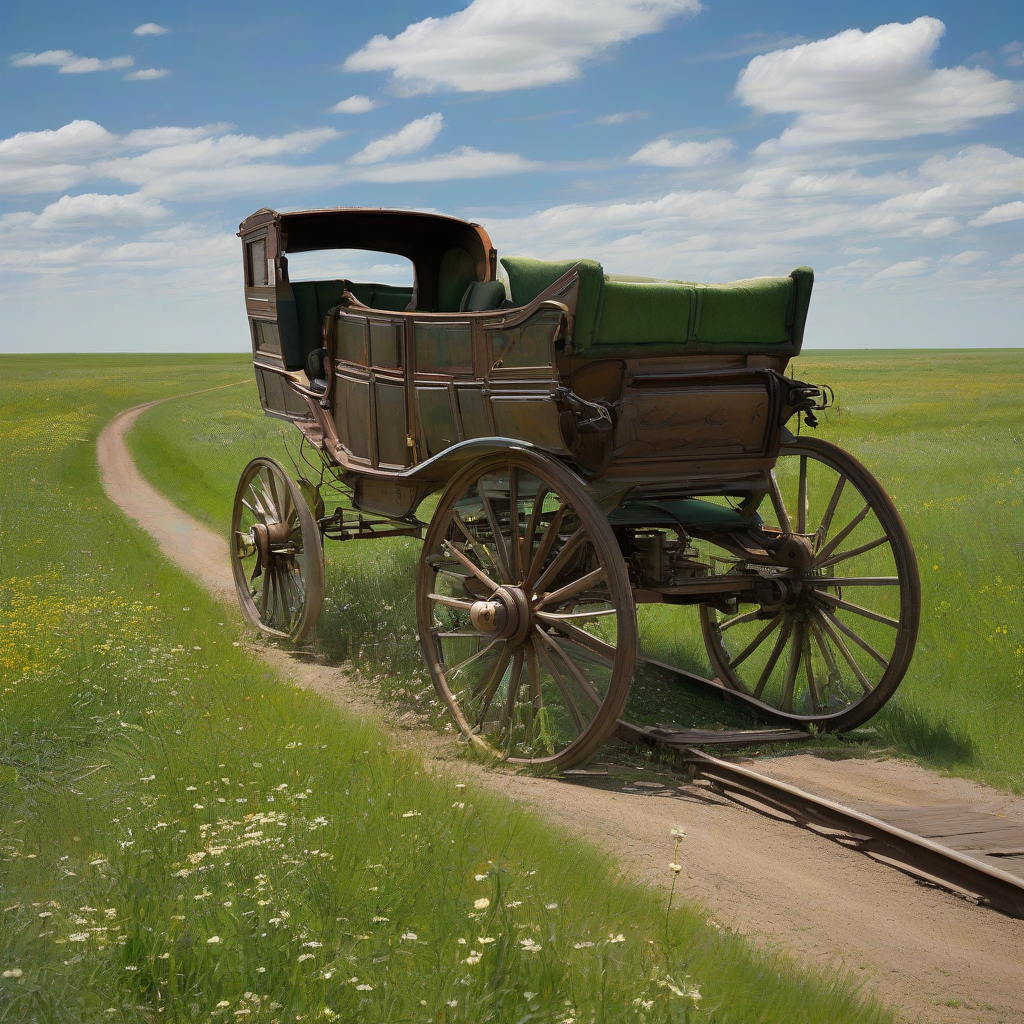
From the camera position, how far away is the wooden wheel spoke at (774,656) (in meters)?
8.56

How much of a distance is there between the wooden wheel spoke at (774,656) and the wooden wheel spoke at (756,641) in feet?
0.36

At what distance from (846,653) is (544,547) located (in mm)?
2539

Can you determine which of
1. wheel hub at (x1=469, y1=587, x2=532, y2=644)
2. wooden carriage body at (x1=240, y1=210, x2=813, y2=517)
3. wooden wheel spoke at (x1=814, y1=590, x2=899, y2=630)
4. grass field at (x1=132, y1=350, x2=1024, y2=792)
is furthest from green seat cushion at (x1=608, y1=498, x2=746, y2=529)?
grass field at (x1=132, y1=350, x2=1024, y2=792)

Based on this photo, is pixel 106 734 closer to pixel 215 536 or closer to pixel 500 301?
pixel 500 301

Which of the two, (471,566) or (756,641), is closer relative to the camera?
(471,566)

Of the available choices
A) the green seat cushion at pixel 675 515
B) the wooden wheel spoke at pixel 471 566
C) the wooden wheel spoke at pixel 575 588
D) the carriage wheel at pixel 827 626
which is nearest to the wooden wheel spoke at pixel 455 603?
the wooden wheel spoke at pixel 471 566

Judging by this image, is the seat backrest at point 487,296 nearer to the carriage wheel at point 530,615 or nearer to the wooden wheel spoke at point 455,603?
the carriage wheel at point 530,615

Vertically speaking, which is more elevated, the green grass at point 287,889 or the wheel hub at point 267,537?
the wheel hub at point 267,537

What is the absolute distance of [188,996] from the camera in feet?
11.5

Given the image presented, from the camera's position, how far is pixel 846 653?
7.86 meters

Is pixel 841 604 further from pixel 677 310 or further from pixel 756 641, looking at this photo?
pixel 677 310

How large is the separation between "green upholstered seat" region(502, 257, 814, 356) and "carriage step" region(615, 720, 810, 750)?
2561 millimetres

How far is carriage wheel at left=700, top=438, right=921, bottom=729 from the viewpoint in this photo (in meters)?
7.60

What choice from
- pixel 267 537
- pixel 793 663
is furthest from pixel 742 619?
pixel 267 537
